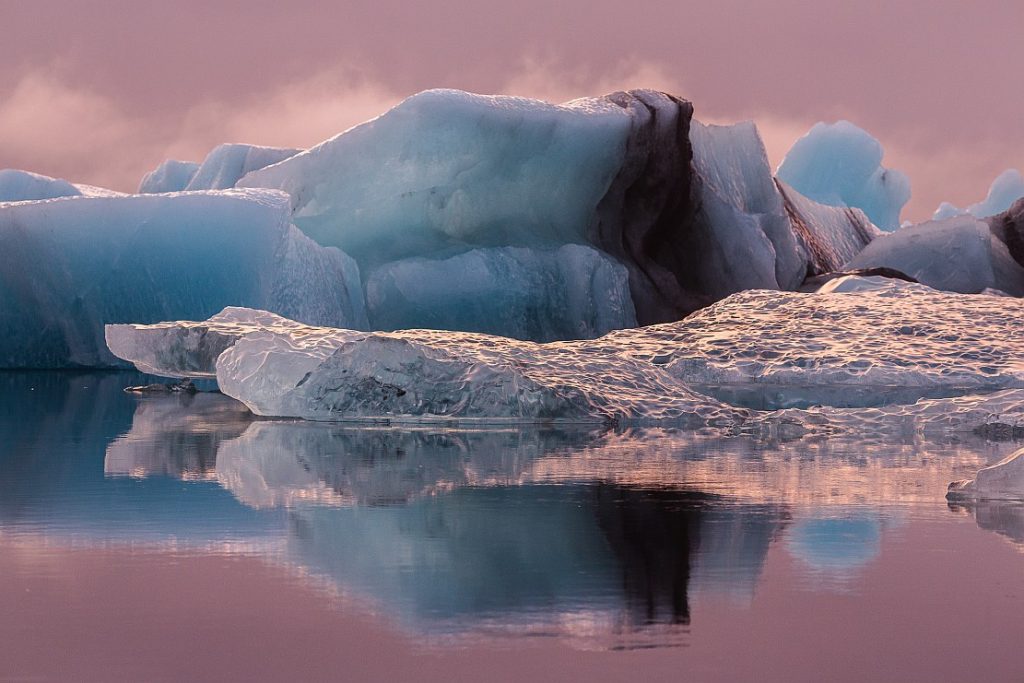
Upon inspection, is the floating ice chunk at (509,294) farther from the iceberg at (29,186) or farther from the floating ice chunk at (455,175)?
the iceberg at (29,186)

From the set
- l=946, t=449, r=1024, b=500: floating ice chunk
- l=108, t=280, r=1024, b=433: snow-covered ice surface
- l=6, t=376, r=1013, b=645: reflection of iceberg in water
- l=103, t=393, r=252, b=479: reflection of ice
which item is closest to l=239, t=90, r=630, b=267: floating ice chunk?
l=108, t=280, r=1024, b=433: snow-covered ice surface

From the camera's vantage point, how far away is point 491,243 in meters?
16.6

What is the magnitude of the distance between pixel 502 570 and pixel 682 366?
6.35 m

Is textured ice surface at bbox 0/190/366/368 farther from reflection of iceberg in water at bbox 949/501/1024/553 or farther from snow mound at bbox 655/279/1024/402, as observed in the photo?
reflection of iceberg in water at bbox 949/501/1024/553

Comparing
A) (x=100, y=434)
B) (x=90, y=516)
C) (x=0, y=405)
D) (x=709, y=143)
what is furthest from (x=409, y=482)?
(x=709, y=143)

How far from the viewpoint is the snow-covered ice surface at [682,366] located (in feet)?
21.3

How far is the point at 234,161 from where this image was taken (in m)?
21.0

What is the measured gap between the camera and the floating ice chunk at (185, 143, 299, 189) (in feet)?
68.1

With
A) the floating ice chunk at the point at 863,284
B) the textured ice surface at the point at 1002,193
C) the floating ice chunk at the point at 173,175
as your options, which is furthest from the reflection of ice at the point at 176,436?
the textured ice surface at the point at 1002,193

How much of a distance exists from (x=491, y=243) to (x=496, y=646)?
14887 millimetres

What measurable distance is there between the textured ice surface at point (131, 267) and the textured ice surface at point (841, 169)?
19.9m

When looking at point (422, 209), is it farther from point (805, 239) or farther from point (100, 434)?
point (100, 434)

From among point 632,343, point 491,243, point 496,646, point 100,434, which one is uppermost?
point 491,243

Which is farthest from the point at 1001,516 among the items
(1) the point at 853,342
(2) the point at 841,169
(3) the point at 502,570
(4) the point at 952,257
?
(2) the point at 841,169
